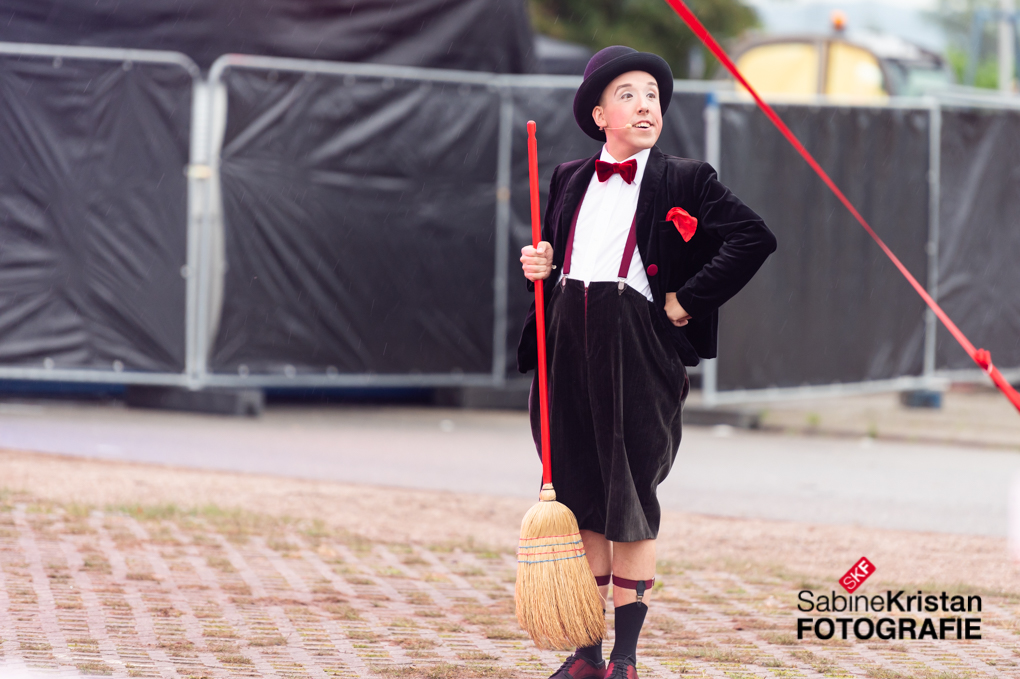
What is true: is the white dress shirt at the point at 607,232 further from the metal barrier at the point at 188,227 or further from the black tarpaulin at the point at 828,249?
the metal barrier at the point at 188,227

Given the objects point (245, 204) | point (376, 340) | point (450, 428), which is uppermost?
point (245, 204)

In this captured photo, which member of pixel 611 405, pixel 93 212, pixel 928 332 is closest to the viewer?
pixel 611 405

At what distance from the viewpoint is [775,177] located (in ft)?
34.4

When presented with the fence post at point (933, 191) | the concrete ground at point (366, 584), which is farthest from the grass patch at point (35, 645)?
the fence post at point (933, 191)

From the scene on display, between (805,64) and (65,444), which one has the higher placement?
(805,64)

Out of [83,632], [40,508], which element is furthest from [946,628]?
[40,508]

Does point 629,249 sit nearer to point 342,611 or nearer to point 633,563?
point 633,563

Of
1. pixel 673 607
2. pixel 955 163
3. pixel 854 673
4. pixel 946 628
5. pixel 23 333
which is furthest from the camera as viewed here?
pixel 955 163

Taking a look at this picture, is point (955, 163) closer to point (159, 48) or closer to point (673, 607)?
point (159, 48)

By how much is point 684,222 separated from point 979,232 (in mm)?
8687

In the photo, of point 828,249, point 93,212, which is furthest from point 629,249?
point 828,249

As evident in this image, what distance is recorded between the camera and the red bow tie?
4.10 m

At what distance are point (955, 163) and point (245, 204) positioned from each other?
6051 mm

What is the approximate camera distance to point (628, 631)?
4.11 m
